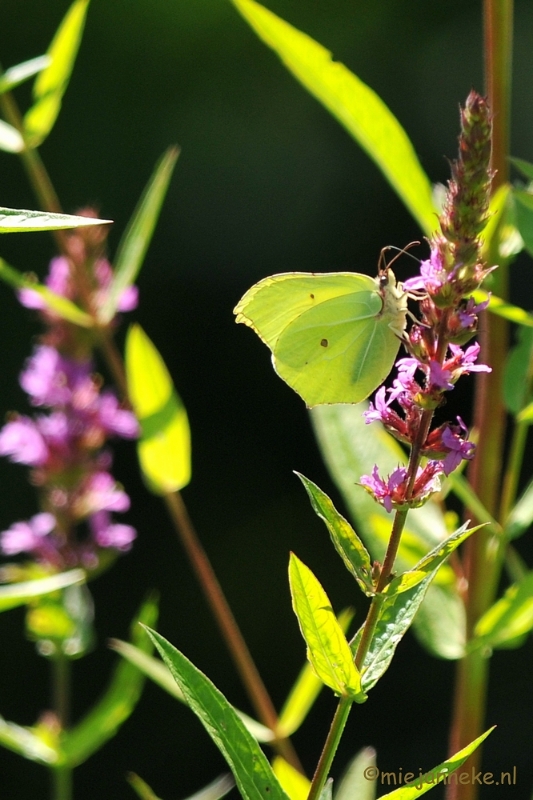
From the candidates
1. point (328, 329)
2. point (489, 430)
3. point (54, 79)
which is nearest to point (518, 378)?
point (489, 430)

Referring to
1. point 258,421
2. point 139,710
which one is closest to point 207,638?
point 139,710

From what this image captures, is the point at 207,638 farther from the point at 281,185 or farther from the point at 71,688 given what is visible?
the point at 281,185

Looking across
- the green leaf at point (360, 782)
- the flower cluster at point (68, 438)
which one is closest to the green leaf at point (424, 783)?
the green leaf at point (360, 782)

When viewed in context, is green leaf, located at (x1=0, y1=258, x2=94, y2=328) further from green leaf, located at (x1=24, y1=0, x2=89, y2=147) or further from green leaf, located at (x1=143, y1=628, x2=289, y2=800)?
green leaf, located at (x1=143, y1=628, x2=289, y2=800)

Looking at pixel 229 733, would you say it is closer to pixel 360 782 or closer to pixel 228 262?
pixel 360 782

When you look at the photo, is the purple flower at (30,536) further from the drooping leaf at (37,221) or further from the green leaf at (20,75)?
the drooping leaf at (37,221)

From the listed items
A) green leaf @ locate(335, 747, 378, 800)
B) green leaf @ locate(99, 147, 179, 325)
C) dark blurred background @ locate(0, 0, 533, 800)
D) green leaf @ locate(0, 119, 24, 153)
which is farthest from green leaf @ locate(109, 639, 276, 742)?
dark blurred background @ locate(0, 0, 533, 800)
